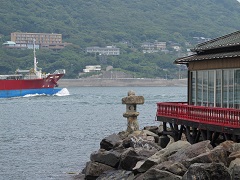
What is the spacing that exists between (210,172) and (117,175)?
765 cm

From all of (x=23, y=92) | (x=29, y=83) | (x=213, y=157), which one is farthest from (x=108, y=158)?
(x=29, y=83)

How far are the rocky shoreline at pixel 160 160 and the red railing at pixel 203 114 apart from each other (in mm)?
1361

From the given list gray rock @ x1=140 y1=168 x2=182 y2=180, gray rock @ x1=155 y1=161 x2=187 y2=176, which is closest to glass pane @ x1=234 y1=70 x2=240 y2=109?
gray rock @ x1=155 y1=161 x2=187 y2=176

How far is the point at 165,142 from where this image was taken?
37375 millimetres

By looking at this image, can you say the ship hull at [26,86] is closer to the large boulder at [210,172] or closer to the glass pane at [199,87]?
the glass pane at [199,87]

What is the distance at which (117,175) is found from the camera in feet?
107

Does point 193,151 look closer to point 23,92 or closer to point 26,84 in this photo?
point 26,84

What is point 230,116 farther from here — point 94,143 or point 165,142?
point 94,143

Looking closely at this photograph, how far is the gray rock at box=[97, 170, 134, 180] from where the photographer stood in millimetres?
31962

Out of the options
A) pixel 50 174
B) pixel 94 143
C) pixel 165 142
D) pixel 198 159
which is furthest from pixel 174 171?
pixel 94 143

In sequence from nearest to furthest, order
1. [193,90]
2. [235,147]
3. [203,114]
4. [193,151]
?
1. [235,147]
2. [193,151]
3. [203,114]
4. [193,90]

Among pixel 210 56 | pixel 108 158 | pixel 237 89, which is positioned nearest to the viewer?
pixel 237 89

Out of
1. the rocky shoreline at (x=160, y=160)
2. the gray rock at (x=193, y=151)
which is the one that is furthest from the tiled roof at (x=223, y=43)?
the gray rock at (x=193, y=151)

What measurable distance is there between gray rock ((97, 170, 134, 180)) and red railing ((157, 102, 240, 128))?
416cm
